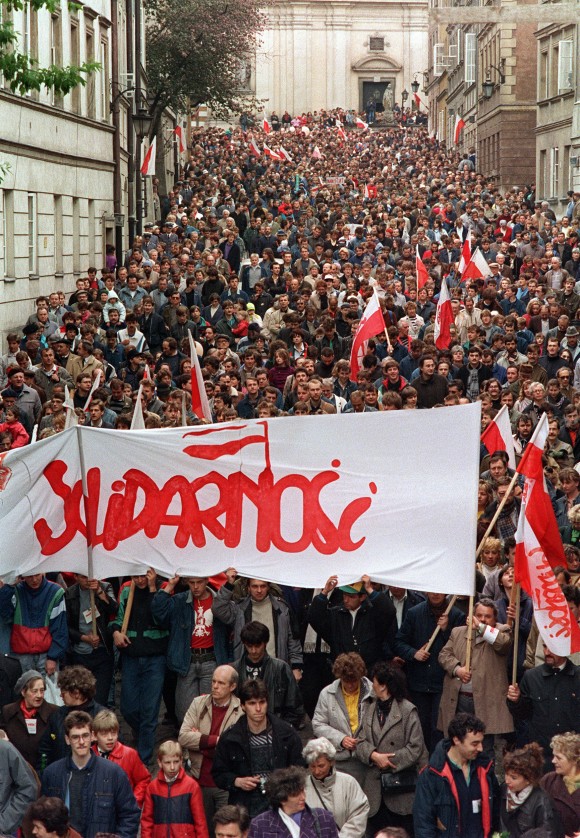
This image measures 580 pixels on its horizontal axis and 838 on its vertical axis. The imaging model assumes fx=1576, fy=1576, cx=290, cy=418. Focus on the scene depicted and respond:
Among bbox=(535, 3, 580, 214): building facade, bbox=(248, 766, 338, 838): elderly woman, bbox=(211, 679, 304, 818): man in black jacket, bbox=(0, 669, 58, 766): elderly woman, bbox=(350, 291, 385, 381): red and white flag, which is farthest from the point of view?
bbox=(535, 3, 580, 214): building facade

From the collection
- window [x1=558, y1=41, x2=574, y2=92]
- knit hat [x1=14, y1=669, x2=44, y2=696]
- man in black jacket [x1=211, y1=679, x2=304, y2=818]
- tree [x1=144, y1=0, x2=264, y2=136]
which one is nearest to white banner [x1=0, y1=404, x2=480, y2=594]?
knit hat [x1=14, y1=669, x2=44, y2=696]

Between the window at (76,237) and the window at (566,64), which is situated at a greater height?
the window at (566,64)

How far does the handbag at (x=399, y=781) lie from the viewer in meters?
8.96

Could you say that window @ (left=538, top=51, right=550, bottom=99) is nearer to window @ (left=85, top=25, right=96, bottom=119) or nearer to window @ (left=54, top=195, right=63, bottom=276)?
window @ (left=85, top=25, right=96, bottom=119)

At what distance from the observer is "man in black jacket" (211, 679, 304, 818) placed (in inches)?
338

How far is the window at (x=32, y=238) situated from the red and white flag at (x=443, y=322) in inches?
392

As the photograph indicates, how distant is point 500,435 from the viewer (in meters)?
14.1

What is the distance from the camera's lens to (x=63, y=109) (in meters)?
30.1

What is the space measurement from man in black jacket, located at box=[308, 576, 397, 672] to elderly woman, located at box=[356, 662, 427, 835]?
43.4 inches

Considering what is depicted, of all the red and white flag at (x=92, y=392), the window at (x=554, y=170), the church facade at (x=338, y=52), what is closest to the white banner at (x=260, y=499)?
the red and white flag at (x=92, y=392)

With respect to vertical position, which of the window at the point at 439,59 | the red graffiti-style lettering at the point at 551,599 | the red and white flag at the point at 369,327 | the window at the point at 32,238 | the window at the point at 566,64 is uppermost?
the window at the point at 439,59

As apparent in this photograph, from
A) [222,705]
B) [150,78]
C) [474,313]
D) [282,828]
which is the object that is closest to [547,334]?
[474,313]

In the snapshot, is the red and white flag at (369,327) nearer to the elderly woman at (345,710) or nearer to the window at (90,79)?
the elderly woman at (345,710)

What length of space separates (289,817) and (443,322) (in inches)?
510
